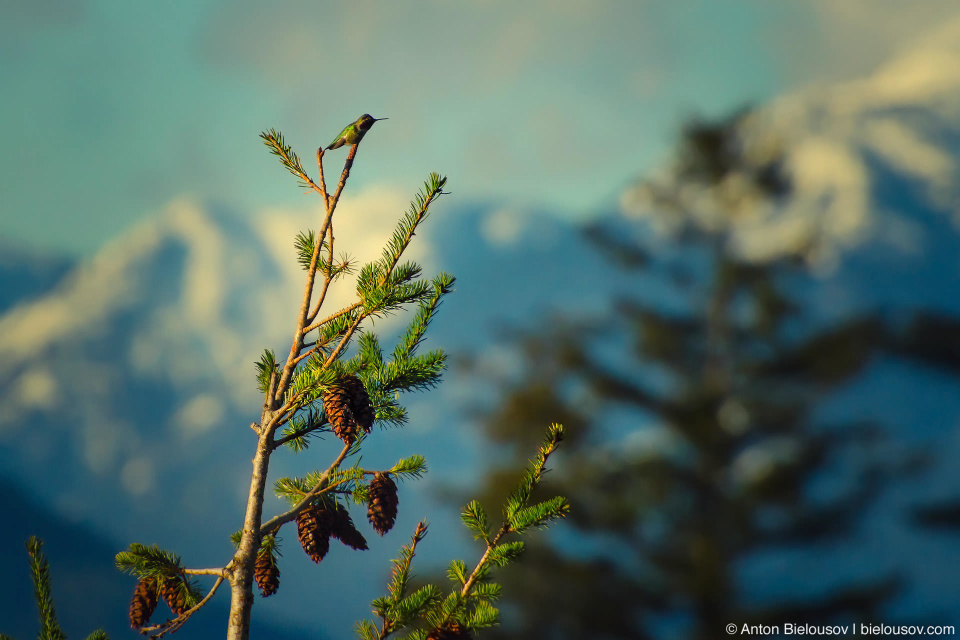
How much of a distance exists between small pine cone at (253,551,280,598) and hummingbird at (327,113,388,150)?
85 centimetres

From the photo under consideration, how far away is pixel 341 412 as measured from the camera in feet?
4.01

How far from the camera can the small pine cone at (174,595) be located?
4.41 ft

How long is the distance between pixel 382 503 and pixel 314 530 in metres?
0.14

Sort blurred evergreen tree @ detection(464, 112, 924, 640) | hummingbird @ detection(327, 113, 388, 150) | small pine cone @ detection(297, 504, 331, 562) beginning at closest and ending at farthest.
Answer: small pine cone @ detection(297, 504, 331, 562) → hummingbird @ detection(327, 113, 388, 150) → blurred evergreen tree @ detection(464, 112, 924, 640)

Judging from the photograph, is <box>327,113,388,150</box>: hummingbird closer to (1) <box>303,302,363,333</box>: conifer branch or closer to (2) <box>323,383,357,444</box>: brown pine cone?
(1) <box>303,302,363,333</box>: conifer branch

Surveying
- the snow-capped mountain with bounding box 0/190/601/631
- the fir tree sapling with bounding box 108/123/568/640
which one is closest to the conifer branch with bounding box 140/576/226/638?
the fir tree sapling with bounding box 108/123/568/640

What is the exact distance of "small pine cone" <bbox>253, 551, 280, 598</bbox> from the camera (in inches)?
53.4

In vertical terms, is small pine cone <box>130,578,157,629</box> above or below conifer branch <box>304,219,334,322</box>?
below

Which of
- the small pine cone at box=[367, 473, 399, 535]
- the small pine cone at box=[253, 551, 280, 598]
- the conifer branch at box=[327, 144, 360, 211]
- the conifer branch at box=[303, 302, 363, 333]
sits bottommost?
the small pine cone at box=[253, 551, 280, 598]

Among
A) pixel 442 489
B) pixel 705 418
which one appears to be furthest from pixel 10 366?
pixel 705 418

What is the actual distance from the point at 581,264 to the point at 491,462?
5785 centimetres

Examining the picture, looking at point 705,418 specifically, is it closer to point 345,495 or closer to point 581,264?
point 345,495

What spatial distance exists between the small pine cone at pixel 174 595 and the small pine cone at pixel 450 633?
48 cm

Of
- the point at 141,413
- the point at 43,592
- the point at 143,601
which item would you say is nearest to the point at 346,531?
the point at 143,601
